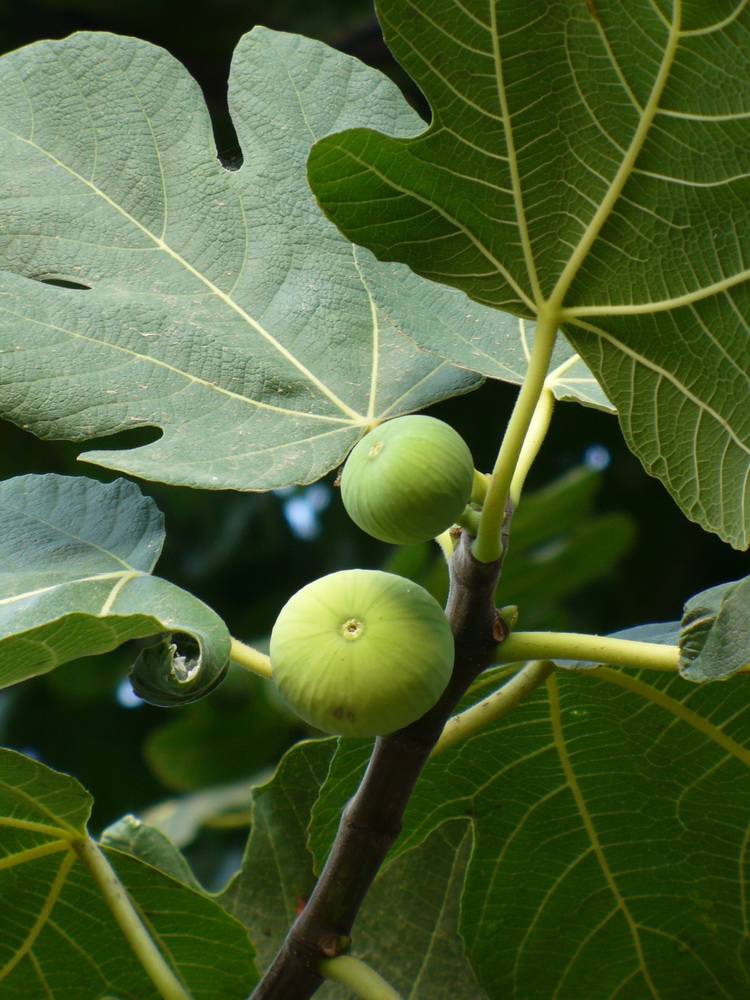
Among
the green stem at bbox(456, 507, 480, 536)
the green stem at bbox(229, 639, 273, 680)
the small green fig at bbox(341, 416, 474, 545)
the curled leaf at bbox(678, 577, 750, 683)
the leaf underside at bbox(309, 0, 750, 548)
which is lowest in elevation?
the green stem at bbox(229, 639, 273, 680)

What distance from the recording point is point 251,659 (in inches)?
30.1

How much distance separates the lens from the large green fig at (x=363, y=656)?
0.64 meters

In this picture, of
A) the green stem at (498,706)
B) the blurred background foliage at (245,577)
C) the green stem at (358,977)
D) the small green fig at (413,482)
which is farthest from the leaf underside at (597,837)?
the blurred background foliage at (245,577)

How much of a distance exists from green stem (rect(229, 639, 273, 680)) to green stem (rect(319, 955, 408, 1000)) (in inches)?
8.9

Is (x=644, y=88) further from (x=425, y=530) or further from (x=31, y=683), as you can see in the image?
(x=31, y=683)

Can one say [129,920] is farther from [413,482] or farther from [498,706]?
[413,482]

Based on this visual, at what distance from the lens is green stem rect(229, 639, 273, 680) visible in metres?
0.75

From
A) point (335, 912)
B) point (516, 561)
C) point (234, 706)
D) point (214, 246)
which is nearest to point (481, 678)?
point (335, 912)

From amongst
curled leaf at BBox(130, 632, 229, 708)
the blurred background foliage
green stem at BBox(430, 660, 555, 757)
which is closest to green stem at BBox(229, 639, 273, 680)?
curled leaf at BBox(130, 632, 229, 708)

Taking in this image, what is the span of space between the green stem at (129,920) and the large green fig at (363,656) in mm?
323

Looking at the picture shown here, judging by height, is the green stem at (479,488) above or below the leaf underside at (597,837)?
above

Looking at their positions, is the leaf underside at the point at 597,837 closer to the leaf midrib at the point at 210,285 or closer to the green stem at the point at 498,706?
the green stem at the point at 498,706

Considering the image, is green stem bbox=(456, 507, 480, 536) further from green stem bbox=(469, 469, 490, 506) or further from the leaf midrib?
the leaf midrib

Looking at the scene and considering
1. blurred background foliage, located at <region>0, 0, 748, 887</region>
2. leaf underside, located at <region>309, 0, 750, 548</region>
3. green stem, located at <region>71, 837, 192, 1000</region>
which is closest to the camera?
leaf underside, located at <region>309, 0, 750, 548</region>
